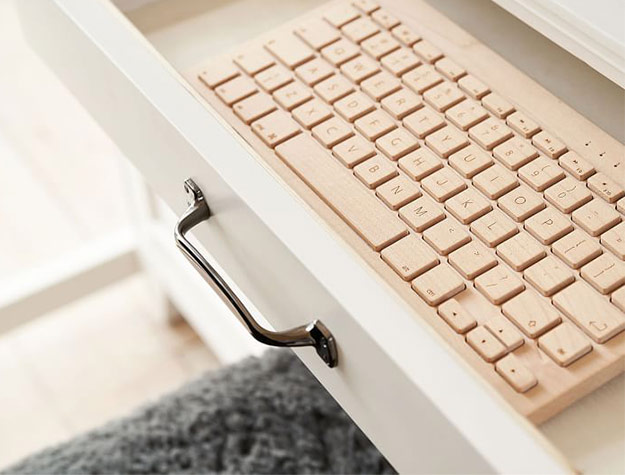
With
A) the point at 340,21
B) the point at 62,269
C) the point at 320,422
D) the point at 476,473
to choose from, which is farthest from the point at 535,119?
the point at 62,269

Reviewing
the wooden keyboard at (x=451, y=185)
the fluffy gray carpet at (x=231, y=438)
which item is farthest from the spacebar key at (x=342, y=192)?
the fluffy gray carpet at (x=231, y=438)

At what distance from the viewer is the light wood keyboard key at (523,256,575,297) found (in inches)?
17.8

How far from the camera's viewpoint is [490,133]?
524 millimetres

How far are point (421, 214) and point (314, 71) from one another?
0.13 meters

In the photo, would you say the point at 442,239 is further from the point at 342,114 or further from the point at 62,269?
the point at 62,269

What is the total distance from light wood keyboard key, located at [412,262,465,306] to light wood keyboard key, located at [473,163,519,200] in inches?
2.1

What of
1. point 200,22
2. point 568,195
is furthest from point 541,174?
point 200,22

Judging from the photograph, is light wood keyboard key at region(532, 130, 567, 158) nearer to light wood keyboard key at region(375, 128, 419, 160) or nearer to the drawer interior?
light wood keyboard key at region(375, 128, 419, 160)

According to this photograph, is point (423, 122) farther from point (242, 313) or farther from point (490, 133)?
point (242, 313)

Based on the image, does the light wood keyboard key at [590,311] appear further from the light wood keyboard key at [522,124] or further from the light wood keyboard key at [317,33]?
the light wood keyboard key at [317,33]

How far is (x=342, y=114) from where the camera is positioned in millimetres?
546

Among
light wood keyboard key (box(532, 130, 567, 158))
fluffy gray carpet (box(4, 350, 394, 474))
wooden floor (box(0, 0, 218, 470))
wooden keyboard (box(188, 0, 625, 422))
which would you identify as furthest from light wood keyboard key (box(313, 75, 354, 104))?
wooden floor (box(0, 0, 218, 470))

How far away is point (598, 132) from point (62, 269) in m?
0.83

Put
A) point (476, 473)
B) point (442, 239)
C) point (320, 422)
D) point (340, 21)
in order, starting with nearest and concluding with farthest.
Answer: point (476, 473) → point (442, 239) → point (340, 21) → point (320, 422)
